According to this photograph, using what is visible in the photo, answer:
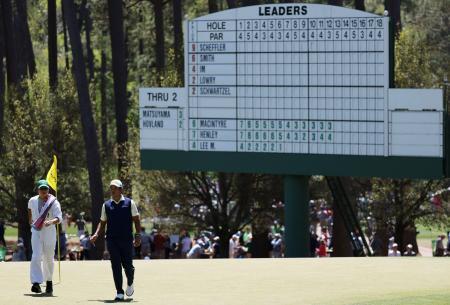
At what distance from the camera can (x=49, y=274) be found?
51.0ft

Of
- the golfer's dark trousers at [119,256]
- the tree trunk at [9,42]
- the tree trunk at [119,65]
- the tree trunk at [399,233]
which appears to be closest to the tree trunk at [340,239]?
the tree trunk at [399,233]

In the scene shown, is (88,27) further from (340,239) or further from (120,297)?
(120,297)

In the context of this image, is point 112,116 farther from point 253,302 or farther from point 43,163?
point 253,302

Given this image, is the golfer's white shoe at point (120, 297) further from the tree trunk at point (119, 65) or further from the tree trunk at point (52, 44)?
the tree trunk at point (52, 44)

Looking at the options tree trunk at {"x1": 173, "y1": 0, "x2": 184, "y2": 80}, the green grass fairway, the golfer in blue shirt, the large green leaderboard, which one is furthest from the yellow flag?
tree trunk at {"x1": 173, "y1": 0, "x2": 184, "y2": 80}

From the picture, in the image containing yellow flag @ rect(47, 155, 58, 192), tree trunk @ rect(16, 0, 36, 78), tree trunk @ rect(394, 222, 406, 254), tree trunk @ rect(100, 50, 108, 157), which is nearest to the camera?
yellow flag @ rect(47, 155, 58, 192)

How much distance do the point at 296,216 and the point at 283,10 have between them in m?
4.48

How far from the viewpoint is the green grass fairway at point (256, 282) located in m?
14.7

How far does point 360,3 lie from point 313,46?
16.0m

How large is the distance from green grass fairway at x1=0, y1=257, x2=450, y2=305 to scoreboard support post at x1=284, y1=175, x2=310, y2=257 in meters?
6.88

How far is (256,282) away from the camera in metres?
16.8

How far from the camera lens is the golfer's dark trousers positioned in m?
Result: 14.6

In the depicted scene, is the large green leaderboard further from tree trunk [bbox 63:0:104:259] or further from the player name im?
tree trunk [bbox 63:0:104:259]

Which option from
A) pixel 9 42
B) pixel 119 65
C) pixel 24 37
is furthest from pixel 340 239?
pixel 24 37
